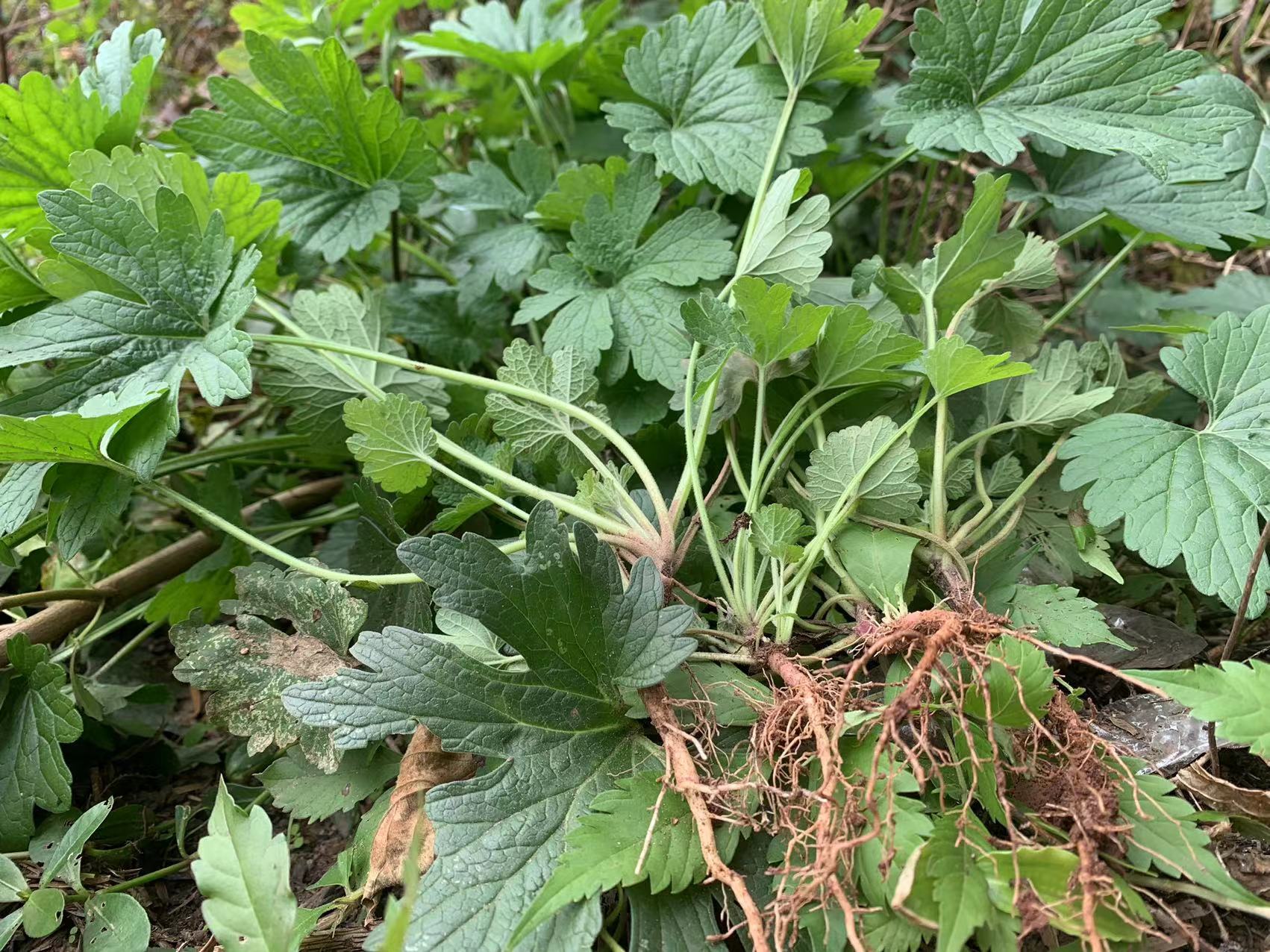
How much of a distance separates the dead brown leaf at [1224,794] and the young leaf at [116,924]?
3.27ft

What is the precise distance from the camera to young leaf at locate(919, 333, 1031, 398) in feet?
2.67

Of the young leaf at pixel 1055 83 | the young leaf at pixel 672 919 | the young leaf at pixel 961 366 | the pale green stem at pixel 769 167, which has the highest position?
the young leaf at pixel 1055 83

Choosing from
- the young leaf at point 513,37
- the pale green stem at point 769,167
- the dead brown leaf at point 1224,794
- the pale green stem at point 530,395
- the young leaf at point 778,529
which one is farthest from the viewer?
the young leaf at point 513,37

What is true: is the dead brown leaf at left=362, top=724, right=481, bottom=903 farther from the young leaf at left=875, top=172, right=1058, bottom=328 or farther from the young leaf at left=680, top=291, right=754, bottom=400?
the young leaf at left=875, top=172, right=1058, bottom=328

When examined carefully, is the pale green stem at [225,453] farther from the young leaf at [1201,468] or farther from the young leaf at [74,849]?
the young leaf at [1201,468]

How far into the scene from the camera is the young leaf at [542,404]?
1000 millimetres

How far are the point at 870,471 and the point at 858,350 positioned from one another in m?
0.13

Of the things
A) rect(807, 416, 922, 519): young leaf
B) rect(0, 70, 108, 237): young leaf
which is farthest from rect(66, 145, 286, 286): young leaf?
rect(807, 416, 922, 519): young leaf

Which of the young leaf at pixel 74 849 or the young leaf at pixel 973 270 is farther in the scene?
the young leaf at pixel 973 270

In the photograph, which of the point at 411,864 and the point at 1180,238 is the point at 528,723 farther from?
the point at 1180,238

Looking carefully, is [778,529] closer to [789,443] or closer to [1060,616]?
[789,443]

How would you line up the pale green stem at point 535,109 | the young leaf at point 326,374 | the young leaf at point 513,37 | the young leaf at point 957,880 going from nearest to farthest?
1. the young leaf at point 957,880
2. the young leaf at point 326,374
3. the young leaf at point 513,37
4. the pale green stem at point 535,109

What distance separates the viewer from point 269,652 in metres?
0.94

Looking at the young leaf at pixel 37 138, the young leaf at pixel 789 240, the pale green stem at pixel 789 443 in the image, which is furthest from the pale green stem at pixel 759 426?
the young leaf at pixel 37 138
